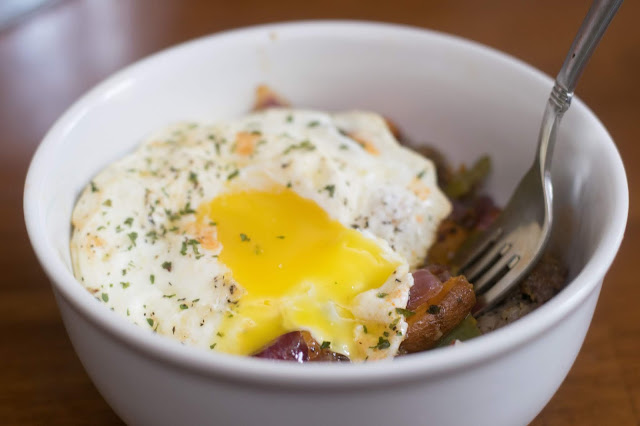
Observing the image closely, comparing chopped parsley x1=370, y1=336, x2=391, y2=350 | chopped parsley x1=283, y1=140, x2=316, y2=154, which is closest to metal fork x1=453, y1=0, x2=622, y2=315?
chopped parsley x1=370, y1=336, x2=391, y2=350

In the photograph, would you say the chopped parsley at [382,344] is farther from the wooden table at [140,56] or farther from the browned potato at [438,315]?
the wooden table at [140,56]

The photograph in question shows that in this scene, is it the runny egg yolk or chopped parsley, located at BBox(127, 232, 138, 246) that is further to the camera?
chopped parsley, located at BBox(127, 232, 138, 246)

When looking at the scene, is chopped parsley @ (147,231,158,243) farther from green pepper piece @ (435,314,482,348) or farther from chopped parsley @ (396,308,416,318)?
green pepper piece @ (435,314,482,348)

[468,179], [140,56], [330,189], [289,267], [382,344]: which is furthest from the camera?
[140,56]

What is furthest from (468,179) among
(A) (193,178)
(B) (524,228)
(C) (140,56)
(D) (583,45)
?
(C) (140,56)

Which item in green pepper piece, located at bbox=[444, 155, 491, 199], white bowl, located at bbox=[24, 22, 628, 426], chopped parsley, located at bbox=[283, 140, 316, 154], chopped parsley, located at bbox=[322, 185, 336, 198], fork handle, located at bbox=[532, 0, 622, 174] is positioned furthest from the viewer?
green pepper piece, located at bbox=[444, 155, 491, 199]

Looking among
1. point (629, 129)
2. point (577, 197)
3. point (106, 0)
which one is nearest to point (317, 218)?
point (577, 197)

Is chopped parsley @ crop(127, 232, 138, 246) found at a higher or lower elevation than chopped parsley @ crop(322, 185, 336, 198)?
lower

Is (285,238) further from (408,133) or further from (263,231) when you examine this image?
(408,133)
